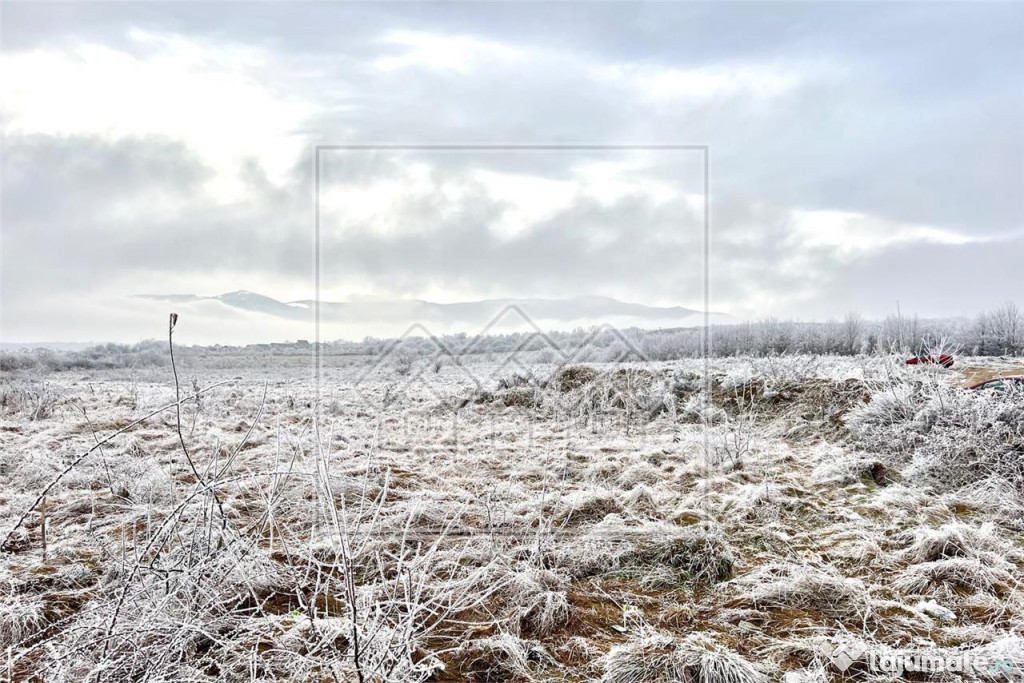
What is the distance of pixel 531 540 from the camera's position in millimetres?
3949

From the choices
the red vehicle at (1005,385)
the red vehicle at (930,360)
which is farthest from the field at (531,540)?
the red vehicle at (1005,385)

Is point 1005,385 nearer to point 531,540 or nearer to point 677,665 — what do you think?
point 531,540

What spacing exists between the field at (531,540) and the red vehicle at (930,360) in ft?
0.52

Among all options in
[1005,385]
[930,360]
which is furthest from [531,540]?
[930,360]

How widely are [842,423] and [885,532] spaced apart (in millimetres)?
3305

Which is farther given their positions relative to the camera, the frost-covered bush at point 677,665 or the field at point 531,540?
the field at point 531,540

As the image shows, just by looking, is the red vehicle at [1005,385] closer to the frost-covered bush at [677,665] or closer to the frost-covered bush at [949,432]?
the frost-covered bush at [949,432]

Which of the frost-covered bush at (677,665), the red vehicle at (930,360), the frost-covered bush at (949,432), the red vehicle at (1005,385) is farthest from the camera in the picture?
the red vehicle at (930,360)

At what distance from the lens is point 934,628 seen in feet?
10.0

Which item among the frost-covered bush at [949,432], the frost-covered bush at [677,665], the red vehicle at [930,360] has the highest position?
the red vehicle at [930,360]

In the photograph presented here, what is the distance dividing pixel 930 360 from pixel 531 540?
20.0ft

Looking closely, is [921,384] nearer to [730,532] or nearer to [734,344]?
[730,532]

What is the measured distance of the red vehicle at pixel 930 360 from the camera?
24.2 ft

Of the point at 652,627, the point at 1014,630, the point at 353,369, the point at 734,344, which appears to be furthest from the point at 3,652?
the point at 734,344
